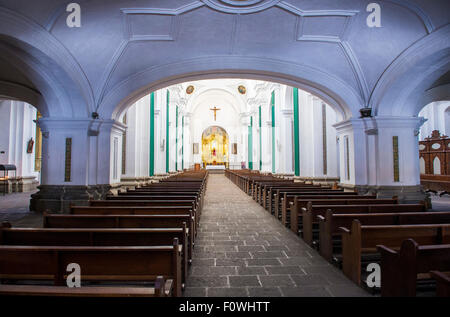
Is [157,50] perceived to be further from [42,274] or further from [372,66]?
[42,274]

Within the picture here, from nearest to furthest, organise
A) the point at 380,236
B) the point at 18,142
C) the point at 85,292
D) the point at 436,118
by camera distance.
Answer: the point at 85,292, the point at 380,236, the point at 18,142, the point at 436,118

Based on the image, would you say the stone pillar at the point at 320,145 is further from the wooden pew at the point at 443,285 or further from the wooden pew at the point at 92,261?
the wooden pew at the point at 92,261

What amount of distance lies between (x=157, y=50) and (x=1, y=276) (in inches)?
238

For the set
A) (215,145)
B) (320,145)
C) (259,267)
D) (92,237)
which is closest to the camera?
(92,237)

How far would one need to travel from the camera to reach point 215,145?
30.5 meters

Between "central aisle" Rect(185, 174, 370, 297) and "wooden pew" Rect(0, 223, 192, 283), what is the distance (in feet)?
1.61

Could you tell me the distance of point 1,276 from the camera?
6.48 feet

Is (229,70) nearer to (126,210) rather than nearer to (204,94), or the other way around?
(126,210)

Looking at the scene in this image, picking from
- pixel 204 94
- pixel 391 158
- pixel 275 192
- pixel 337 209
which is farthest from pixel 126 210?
pixel 204 94

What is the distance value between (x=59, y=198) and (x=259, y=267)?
5.68 m

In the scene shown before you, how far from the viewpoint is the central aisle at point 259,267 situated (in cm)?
246

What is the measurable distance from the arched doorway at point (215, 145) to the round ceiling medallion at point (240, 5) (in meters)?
24.2

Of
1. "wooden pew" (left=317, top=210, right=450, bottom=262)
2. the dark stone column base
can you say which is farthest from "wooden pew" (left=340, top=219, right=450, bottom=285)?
the dark stone column base

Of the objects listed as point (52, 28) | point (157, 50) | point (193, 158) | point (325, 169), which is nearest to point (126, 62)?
point (157, 50)
